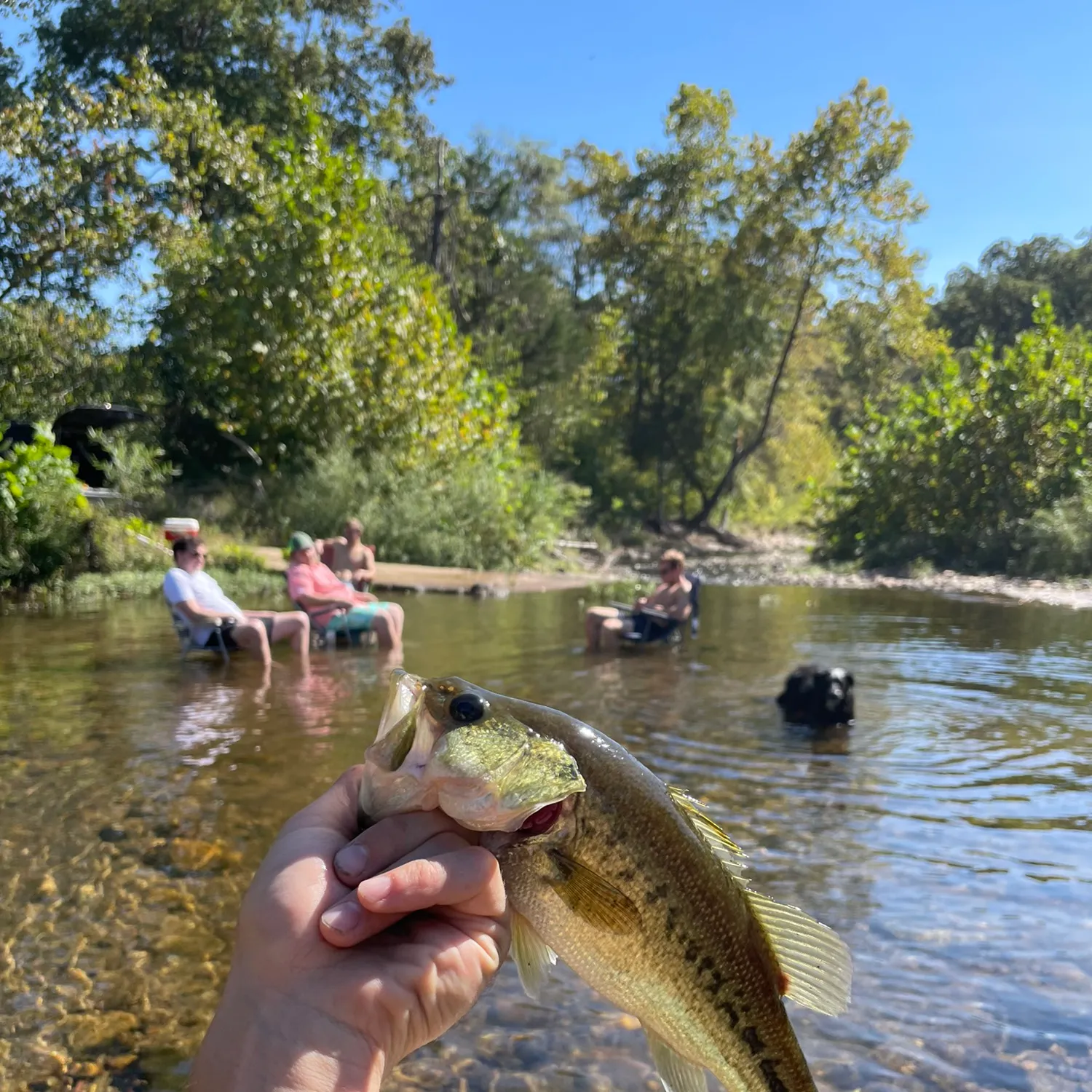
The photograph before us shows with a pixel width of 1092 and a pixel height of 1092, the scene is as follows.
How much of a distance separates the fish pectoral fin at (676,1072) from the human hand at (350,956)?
0.48m

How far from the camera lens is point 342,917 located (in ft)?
5.02

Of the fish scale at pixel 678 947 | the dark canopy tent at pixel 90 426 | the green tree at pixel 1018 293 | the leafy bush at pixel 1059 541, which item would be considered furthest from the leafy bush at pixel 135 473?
the green tree at pixel 1018 293

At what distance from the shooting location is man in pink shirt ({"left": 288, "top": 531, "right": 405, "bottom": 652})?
38.3ft

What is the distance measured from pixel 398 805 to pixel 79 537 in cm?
1620

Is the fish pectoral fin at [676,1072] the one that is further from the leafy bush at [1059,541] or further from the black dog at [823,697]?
the leafy bush at [1059,541]

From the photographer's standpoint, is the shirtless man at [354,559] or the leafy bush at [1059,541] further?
the leafy bush at [1059,541]

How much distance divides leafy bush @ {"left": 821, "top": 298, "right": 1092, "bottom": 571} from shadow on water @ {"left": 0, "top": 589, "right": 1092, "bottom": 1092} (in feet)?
54.6

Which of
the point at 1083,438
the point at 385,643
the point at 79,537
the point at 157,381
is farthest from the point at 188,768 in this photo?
the point at 1083,438

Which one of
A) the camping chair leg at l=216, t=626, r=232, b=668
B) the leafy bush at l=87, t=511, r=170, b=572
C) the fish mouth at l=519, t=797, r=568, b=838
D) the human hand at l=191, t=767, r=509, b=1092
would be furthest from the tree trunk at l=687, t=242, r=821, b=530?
Answer: the human hand at l=191, t=767, r=509, b=1092

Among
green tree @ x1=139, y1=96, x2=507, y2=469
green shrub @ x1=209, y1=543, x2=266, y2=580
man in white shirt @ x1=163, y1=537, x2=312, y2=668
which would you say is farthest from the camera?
green tree @ x1=139, y1=96, x2=507, y2=469

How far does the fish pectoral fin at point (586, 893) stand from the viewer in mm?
1738

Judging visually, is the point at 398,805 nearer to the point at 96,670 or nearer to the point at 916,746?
the point at 916,746

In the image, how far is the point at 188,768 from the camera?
6.69 meters

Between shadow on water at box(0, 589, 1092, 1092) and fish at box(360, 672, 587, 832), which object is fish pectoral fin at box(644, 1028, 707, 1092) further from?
shadow on water at box(0, 589, 1092, 1092)
